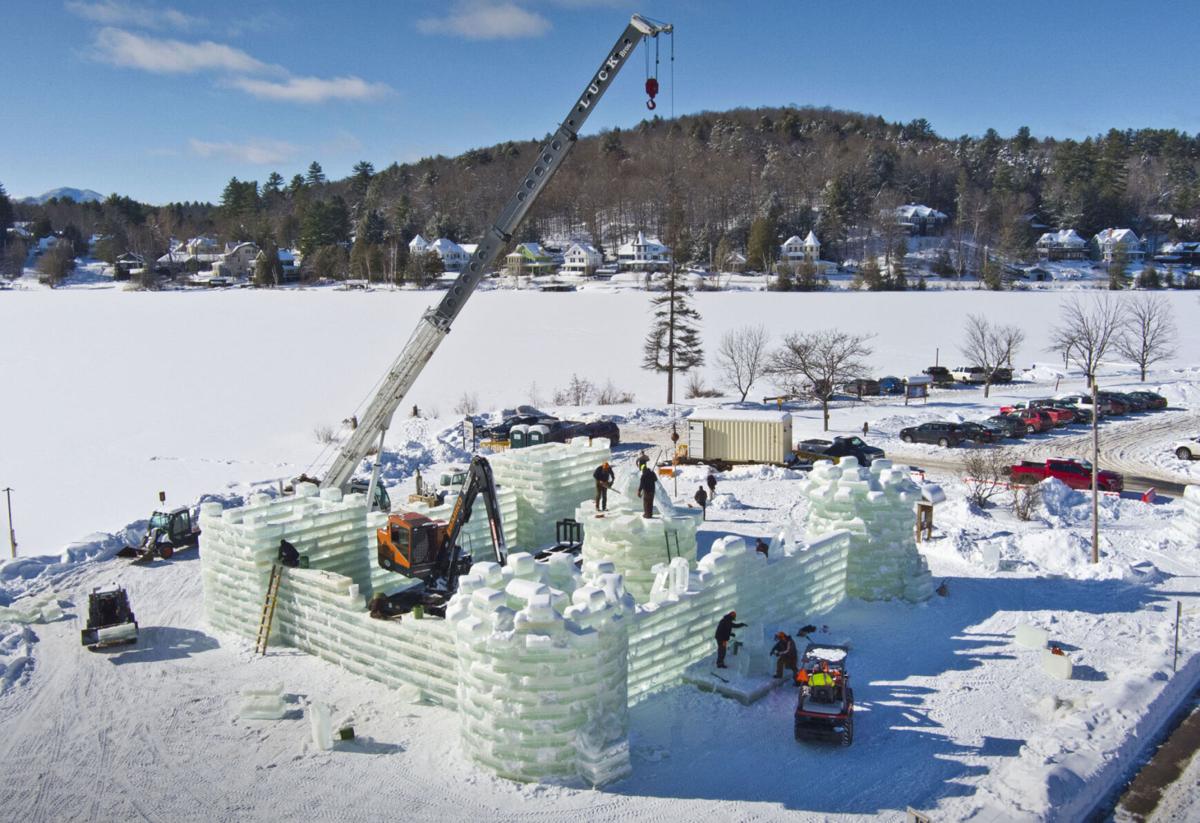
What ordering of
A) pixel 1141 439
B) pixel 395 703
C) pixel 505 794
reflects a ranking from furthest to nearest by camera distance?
1. pixel 1141 439
2. pixel 395 703
3. pixel 505 794

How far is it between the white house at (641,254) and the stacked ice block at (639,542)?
101 m

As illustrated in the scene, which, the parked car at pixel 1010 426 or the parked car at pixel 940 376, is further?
the parked car at pixel 940 376

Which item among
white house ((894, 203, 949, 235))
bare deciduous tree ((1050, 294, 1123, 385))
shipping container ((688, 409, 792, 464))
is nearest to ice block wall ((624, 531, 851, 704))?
shipping container ((688, 409, 792, 464))

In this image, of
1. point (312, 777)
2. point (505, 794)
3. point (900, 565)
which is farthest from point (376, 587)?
point (900, 565)

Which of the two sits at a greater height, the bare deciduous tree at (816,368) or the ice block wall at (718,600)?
the bare deciduous tree at (816,368)

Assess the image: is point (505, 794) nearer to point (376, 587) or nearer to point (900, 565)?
point (376, 587)

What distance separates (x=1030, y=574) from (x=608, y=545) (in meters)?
9.68

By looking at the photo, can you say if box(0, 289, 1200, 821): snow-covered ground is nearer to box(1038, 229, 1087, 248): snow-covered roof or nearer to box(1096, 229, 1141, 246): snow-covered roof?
box(1096, 229, 1141, 246): snow-covered roof

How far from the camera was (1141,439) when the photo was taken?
36031 millimetres

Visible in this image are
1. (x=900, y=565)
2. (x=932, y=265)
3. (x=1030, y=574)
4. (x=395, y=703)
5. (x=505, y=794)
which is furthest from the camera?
(x=932, y=265)

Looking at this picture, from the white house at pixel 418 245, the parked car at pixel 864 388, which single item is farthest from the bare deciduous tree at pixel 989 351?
the white house at pixel 418 245

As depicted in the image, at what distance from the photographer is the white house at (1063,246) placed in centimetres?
12112

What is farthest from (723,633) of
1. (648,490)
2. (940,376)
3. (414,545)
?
(940,376)

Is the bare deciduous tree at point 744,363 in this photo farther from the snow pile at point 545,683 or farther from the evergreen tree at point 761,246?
the evergreen tree at point 761,246
